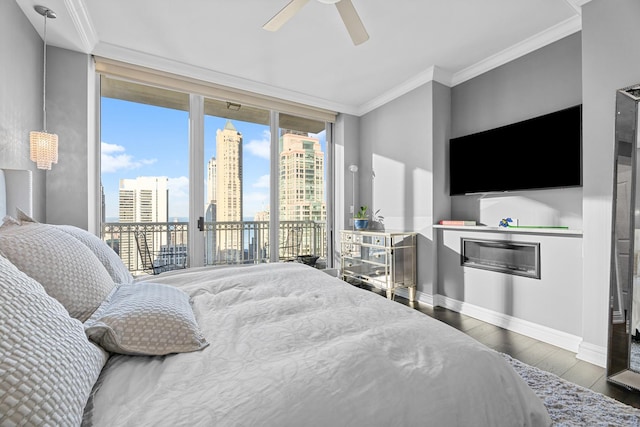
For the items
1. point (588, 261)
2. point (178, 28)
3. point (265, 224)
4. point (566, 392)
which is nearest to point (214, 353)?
point (566, 392)

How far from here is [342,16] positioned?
2166 millimetres

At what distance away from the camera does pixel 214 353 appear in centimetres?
84

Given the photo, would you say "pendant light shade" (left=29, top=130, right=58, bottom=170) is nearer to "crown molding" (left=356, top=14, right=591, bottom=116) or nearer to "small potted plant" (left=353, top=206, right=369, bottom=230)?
"small potted plant" (left=353, top=206, right=369, bottom=230)

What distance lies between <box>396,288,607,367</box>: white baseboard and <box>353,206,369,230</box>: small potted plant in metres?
1.17

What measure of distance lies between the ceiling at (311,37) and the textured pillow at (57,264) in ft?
7.15

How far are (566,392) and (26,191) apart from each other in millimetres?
3523

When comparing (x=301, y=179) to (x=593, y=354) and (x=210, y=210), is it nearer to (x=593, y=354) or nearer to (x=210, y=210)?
(x=210, y=210)

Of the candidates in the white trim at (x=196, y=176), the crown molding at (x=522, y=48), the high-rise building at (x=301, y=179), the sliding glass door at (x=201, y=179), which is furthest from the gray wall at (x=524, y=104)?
the white trim at (x=196, y=176)

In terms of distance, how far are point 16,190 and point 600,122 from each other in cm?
385

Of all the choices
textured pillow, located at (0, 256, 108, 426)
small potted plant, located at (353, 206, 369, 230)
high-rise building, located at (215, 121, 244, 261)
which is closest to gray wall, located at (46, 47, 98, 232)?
high-rise building, located at (215, 121, 244, 261)

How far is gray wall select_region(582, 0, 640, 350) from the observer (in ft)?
6.41

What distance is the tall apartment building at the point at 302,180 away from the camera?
168 inches

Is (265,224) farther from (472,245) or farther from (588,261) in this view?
(588,261)

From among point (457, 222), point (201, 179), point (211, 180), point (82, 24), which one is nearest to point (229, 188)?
point (211, 180)
